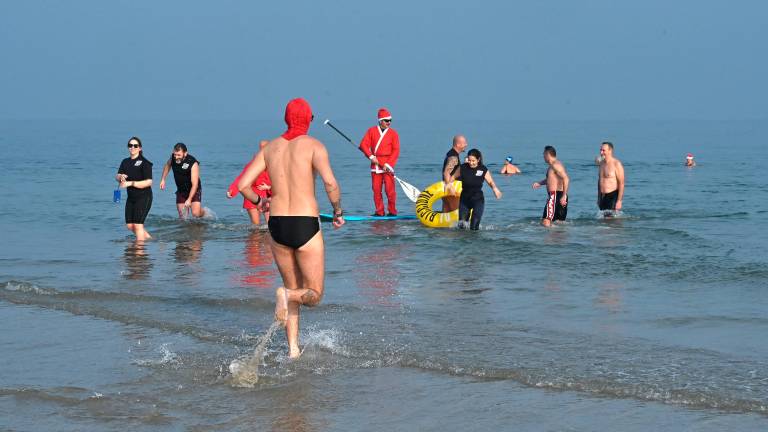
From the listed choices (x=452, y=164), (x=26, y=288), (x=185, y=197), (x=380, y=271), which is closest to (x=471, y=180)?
(x=452, y=164)

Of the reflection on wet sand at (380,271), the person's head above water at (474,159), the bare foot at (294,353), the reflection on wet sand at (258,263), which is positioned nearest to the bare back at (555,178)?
the person's head above water at (474,159)

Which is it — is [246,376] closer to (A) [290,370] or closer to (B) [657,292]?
(A) [290,370]

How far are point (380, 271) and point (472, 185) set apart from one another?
355cm

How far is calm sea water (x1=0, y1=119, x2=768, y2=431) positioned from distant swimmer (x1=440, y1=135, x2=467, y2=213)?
2.07 feet

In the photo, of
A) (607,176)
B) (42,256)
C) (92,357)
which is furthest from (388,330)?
(607,176)

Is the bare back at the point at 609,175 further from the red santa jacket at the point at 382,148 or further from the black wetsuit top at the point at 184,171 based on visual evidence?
the black wetsuit top at the point at 184,171

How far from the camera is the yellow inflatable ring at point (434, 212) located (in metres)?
15.9

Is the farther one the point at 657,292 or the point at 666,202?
the point at 666,202

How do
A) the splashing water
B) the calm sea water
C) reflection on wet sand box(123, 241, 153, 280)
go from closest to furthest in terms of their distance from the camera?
the calm sea water < the splashing water < reflection on wet sand box(123, 241, 153, 280)

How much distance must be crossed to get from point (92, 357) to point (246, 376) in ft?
4.81

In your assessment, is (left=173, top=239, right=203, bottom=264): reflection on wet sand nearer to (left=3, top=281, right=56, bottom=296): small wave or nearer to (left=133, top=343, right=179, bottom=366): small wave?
(left=3, top=281, right=56, bottom=296): small wave

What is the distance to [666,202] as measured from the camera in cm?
2248

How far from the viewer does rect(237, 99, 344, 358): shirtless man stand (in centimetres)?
690

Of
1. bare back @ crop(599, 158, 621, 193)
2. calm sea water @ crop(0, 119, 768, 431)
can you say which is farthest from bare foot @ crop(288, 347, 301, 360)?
bare back @ crop(599, 158, 621, 193)
